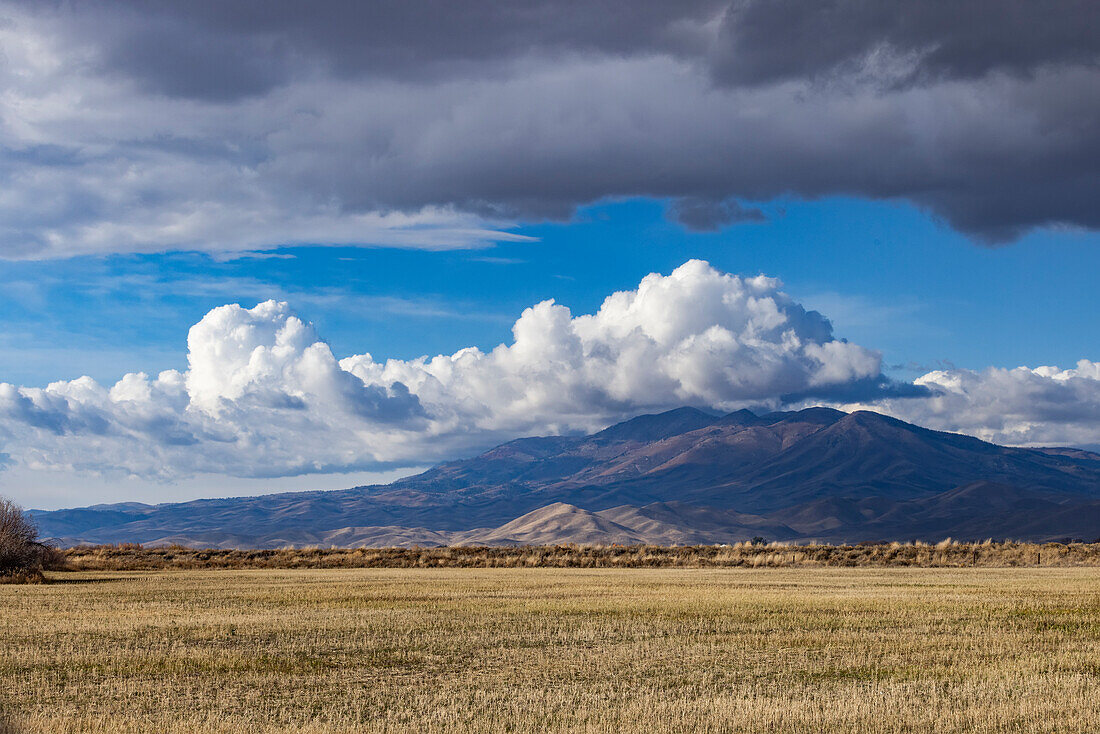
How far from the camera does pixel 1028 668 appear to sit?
23734mm

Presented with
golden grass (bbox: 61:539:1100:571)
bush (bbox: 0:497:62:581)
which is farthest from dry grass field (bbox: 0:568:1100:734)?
golden grass (bbox: 61:539:1100:571)

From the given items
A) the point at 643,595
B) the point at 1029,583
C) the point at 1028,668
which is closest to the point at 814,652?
the point at 1028,668

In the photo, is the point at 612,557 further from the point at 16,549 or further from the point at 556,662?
the point at 556,662

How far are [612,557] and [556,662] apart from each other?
63.1 meters

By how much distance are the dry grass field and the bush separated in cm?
1668

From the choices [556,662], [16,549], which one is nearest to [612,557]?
[16,549]

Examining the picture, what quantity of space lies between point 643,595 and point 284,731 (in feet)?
94.8

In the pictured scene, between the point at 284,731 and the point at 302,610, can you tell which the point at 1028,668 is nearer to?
the point at 284,731

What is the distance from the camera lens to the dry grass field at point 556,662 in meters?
18.6

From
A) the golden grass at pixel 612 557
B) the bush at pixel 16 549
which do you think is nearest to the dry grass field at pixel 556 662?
the bush at pixel 16 549

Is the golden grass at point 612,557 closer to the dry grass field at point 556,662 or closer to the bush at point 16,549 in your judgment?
the bush at point 16,549

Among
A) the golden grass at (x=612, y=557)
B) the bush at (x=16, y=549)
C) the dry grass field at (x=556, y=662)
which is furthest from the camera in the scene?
the golden grass at (x=612, y=557)

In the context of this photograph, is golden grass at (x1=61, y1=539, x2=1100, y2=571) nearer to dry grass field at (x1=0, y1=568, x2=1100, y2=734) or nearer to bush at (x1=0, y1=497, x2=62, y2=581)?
bush at (x1=0, y1=497, x2=62, y2=581)

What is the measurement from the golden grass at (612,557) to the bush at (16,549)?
14.5 meters
